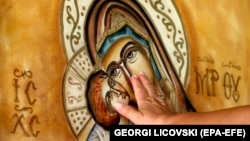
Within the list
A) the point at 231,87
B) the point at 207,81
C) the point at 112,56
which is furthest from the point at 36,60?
the point at 231,87

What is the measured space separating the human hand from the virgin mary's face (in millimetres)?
18

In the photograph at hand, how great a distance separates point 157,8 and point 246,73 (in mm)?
447

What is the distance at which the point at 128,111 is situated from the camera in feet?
3.87

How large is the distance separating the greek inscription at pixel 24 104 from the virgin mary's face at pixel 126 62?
213mm

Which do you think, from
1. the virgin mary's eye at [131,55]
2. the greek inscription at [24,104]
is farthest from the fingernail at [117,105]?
the greek inscription at [24,104]

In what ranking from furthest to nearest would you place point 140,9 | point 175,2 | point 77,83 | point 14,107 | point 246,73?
point 246,73 < point 175,2 < point 140,9 < point 77,83 < point 14,107

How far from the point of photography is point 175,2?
1.39 m

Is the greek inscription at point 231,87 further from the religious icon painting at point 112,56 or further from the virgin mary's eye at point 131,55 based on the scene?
the virgin mary's eye at point 131,55

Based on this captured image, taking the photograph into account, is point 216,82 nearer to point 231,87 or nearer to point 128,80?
point 231,87

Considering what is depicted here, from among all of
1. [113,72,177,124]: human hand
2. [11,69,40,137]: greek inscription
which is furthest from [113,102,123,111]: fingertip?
[11,69,40,137]: greek inscription

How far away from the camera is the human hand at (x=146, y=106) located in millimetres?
1153

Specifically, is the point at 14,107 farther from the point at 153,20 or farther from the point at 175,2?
the point at 175,2

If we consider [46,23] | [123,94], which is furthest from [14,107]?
[123,94]

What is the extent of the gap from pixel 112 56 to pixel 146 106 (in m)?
0.15
